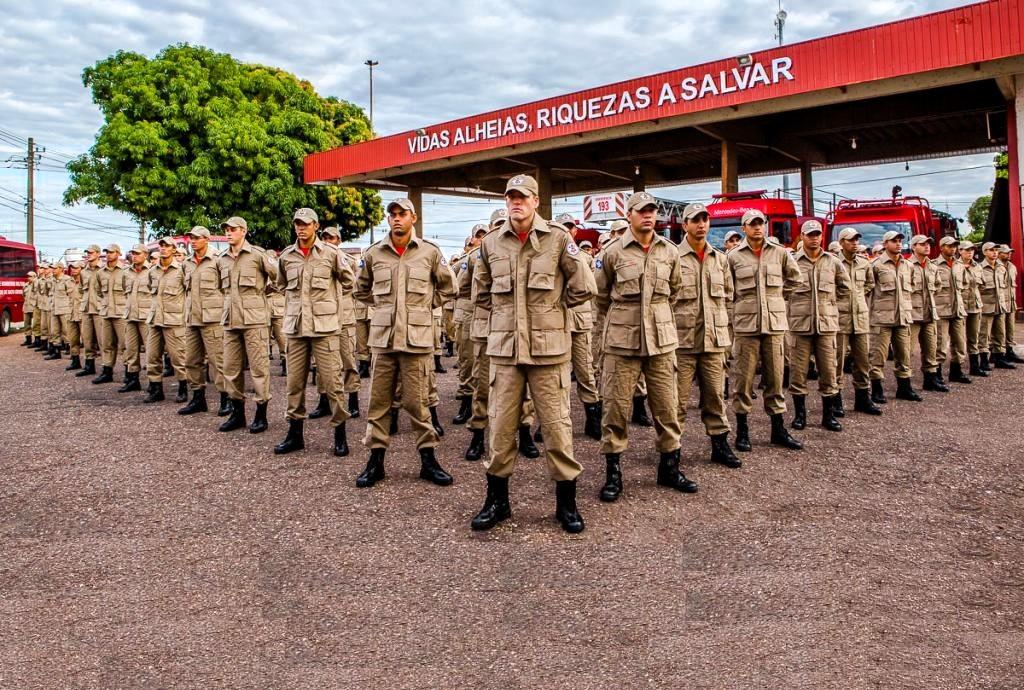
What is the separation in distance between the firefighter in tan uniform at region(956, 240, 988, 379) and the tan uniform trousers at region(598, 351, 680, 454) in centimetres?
799

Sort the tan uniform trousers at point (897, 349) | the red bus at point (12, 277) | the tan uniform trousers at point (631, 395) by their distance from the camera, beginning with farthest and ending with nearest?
Answer: the red bus at point (12, 277)
the tan uniform trousers at point (897, 349)
the tan uniform trousers at point (631, 395)

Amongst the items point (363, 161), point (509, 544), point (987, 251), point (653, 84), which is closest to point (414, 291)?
point (509, 544)

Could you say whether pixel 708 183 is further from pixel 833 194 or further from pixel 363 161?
pixel 363 161

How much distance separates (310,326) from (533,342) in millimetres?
2833

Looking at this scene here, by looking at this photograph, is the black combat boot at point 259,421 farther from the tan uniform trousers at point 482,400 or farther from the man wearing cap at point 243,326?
the tan uniform trousers at point 482,400

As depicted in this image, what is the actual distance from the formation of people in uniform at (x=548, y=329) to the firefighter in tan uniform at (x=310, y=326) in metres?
0.02

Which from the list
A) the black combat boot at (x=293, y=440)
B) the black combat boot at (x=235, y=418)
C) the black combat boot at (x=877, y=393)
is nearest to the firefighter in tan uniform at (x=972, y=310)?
the black combat boot at (x=877, y=393)

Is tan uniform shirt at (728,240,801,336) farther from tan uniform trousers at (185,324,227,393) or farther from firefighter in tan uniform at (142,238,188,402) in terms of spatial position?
firefighter in tan uniform at (142,238,188,402)

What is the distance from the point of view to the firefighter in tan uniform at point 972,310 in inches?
447

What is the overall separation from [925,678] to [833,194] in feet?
67.5

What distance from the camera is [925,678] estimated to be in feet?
9.31

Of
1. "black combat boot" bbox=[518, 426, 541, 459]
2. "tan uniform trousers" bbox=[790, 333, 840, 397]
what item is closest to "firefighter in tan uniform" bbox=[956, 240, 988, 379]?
"tan uniform trousers" bbox=[790, 333, 840, 397]

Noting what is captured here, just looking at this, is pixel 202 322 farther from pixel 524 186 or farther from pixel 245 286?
pixel 524 186

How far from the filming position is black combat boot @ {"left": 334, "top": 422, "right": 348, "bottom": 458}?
6586 millimetres
